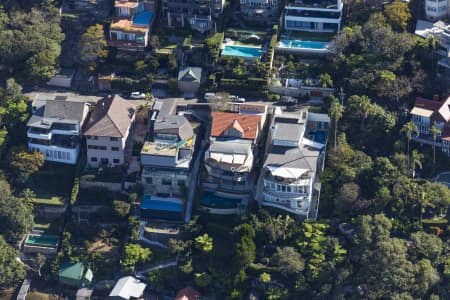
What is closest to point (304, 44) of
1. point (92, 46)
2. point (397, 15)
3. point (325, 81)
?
point (325, 81)

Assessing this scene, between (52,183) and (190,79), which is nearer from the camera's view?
(52,183)

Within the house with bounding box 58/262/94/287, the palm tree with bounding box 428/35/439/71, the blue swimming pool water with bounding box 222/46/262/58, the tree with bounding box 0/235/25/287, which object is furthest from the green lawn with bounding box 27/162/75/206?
the palm tree with bounding box 428/35/439/71

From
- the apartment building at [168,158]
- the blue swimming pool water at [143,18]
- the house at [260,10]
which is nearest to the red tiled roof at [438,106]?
the house at [260,10]

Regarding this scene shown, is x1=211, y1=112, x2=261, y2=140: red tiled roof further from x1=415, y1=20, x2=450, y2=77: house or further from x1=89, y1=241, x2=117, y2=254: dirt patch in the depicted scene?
x1=415, y1=20, x2=450, y2=77: house

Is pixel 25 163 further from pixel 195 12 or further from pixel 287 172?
pixel 287 172

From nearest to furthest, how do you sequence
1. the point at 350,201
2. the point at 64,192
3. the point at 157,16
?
the point at 350,201, the point at 64,192, the point at 157,16

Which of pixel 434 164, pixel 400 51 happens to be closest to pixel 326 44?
pixel 400 51

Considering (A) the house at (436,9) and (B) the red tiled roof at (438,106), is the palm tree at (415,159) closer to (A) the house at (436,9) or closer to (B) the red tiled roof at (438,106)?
(B) the red tiled roof at (438,106)

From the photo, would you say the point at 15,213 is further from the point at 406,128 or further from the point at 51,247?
the point at 406,128
